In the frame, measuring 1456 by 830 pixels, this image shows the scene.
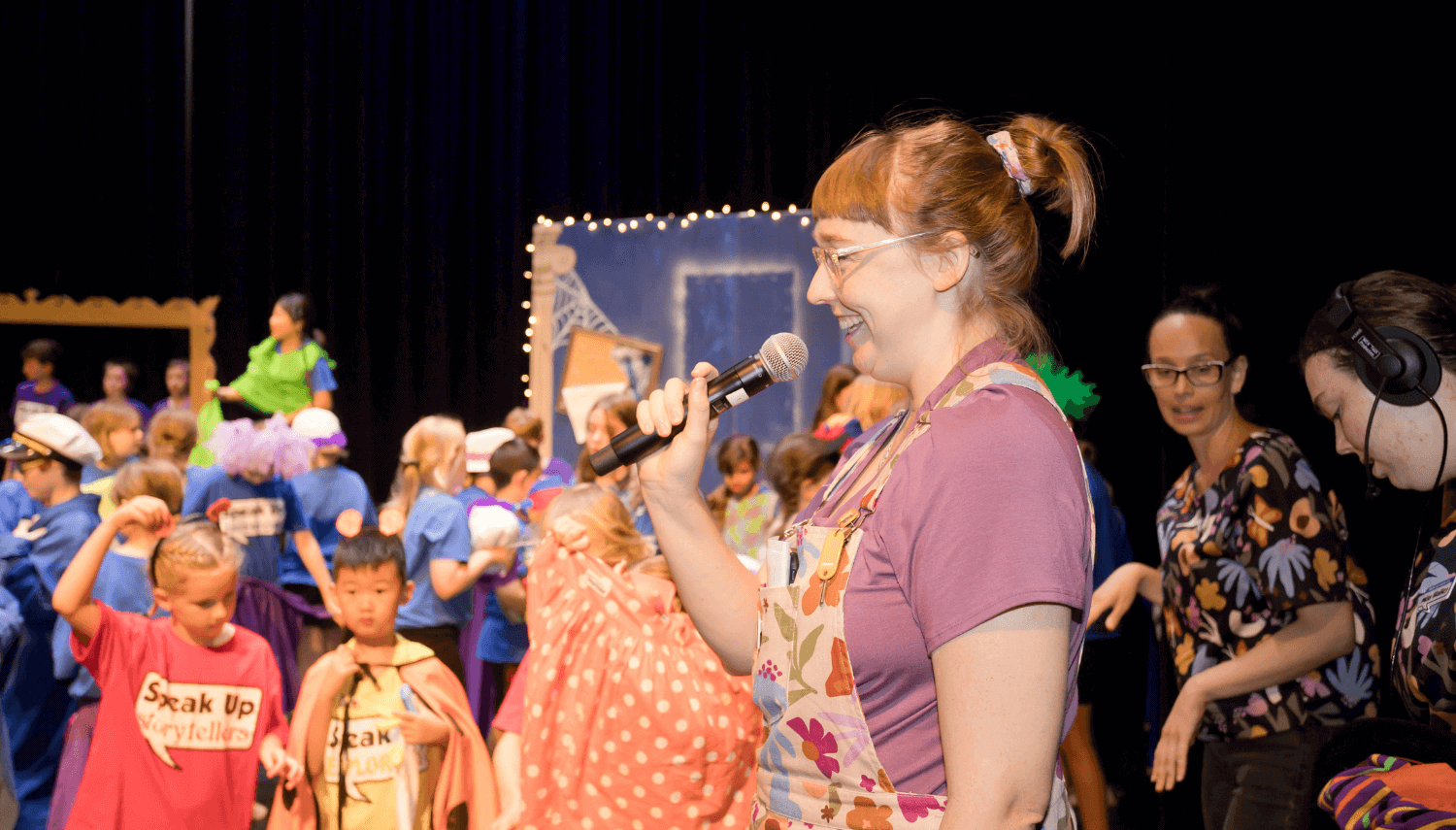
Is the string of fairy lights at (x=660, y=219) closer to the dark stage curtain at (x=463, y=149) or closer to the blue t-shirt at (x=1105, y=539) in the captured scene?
the dark stage curtain at (x=463, y=149)

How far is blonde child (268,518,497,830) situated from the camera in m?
2.79

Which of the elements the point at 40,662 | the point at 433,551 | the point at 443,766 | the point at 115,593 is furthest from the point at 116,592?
the point at 443,766

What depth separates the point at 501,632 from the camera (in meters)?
3.89

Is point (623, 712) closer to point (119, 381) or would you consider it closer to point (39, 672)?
point (39, 672)

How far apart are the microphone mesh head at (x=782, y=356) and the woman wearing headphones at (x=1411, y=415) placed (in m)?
0.82

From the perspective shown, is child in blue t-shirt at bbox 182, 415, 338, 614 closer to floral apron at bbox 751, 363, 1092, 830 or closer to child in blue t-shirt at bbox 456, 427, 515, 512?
child in blue t-shirt at bbox 456, 427, 515, 512

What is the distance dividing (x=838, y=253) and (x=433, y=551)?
10.0 ft

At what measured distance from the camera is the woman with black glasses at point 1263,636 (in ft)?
6.68

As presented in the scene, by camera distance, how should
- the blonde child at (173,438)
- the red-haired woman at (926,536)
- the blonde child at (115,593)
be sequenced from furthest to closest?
the blonde child at (173,438), the blonde child at (115,593), the red-haired woman at (926,536)

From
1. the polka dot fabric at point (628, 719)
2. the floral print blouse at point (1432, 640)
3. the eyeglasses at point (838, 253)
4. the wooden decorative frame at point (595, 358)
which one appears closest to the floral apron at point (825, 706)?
the eyeglasses at point (838, 253)

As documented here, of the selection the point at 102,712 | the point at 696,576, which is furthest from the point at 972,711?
the point at 102,712

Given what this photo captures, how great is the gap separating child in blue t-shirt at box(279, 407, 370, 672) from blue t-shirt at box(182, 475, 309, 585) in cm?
17

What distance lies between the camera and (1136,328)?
454cm

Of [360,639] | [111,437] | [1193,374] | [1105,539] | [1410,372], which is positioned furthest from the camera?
[111,437]
